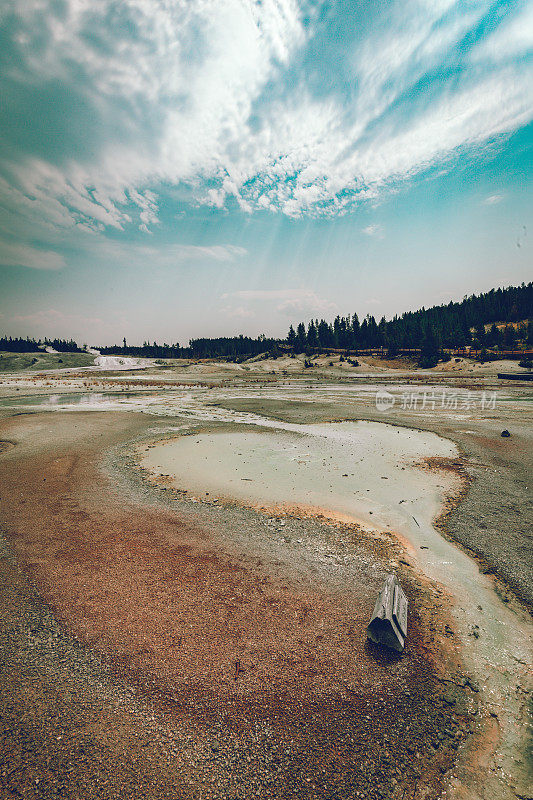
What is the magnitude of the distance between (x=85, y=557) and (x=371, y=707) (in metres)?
6.02

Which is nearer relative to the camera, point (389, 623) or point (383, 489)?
point (389, 623)

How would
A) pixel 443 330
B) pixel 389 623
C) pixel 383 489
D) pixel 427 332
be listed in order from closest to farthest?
1. pixel 389 623
2. pixel 383 489
3. pixel 427 332
4. pixel 443 330

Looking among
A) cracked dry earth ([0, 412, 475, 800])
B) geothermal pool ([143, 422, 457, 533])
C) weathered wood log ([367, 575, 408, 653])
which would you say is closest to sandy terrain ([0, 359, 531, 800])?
cracked dry earth ([0, 412, 475, 800])

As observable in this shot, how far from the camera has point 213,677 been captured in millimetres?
4242

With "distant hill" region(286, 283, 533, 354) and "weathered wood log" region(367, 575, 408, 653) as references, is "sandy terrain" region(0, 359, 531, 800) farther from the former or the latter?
"distant hill" region(286, 283, 533, 354)

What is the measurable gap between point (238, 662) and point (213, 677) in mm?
374

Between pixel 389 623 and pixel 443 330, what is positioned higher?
pixel 443 330

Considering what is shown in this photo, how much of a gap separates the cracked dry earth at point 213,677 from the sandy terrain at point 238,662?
2cm

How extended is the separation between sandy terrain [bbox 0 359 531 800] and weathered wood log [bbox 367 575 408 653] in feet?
0.62

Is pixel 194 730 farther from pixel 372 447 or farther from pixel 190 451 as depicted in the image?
pixel 372 447

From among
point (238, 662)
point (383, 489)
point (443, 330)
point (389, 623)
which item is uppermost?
point (443, 330)

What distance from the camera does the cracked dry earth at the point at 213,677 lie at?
3.27 meters

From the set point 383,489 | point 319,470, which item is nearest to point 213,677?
point 383,489

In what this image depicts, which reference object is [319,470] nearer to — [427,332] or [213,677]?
[213,677]
